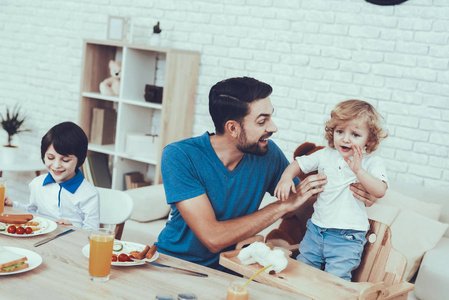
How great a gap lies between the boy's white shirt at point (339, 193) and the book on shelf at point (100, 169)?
8.36ft

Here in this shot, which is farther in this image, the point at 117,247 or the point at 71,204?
the point at 71,204

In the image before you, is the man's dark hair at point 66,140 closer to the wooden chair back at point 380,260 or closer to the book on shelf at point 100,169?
the wooden chair back at point 380,260

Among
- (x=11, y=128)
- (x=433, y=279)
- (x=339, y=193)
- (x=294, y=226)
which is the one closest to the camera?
(x=339, y=193)

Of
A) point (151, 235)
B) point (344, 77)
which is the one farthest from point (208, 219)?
point (344, 77)

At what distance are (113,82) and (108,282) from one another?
2932 millimetres

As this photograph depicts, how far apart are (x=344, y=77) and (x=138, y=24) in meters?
1.77

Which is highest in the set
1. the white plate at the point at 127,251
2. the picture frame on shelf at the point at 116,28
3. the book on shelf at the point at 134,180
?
the picture frame on shelf at the point at 116,28

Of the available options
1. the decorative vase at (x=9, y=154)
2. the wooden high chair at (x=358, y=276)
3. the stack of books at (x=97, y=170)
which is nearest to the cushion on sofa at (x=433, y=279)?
the wooden high chair at (x=358, y=276)

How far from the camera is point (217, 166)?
6.31ft

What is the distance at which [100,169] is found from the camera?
169 inches

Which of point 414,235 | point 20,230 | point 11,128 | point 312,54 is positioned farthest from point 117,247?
point 11,128

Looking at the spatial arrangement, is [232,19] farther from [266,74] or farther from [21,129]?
[21,129]

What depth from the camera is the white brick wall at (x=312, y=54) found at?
10.7 feet

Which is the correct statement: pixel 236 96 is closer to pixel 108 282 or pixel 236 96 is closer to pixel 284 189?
pixel 284 189
